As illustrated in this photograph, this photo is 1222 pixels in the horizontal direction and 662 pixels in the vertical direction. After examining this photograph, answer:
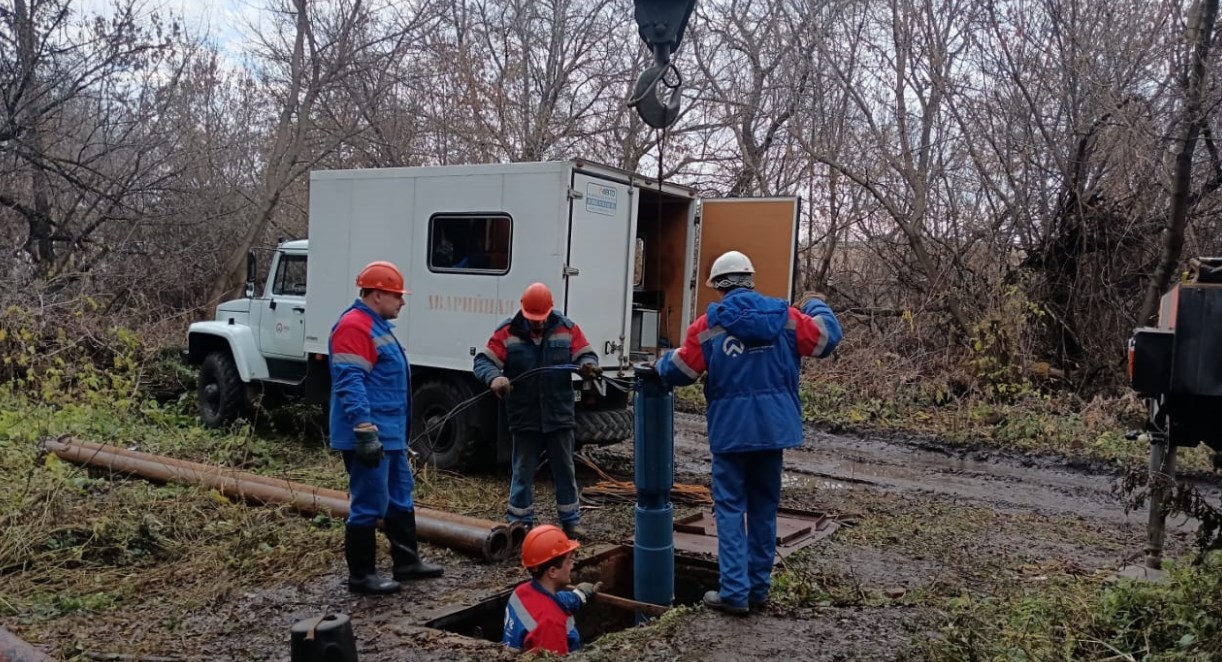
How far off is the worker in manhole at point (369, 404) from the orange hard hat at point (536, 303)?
146 cm

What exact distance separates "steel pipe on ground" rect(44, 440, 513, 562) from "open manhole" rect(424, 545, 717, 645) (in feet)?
1.89

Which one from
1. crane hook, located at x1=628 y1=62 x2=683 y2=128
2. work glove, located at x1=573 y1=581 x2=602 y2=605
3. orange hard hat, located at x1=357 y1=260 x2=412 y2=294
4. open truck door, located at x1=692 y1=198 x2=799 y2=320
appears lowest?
work glove, located at x1=573 y1=581 x2=602 y2=605

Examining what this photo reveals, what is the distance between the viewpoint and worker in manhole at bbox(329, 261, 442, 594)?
5375 mm

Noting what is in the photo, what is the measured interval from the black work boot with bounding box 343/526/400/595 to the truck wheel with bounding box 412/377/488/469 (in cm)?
311

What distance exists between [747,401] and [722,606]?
42.3 inches

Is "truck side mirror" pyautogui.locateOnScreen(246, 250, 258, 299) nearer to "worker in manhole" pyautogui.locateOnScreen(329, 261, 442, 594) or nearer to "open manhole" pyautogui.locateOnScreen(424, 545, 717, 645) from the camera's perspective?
"worker in manhole" pyautogui.locateOnScreen(329, 261, 442, 594)

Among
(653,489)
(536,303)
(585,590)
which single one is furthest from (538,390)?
(585,590)

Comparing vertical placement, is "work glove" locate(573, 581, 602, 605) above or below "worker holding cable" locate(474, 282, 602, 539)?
below

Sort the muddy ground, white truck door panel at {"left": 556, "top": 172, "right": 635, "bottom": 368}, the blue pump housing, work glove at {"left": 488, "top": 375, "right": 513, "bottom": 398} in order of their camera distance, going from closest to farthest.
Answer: the muddy ground
the blue pump housing
work glove at {"left": 488, "top": 375, "right": 513, "bottom": 398}
white truck door panel at {"left": 556, "top": 172, "right": 635, "bottom": 368}

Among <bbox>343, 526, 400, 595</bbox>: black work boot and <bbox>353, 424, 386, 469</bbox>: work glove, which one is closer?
<bbox>353, 424, 386, 469</bbox>: work glove

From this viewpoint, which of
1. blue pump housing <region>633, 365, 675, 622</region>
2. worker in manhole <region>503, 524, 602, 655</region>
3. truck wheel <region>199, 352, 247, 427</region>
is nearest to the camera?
worker in manhole <region>503, 524, 602, 655</region>

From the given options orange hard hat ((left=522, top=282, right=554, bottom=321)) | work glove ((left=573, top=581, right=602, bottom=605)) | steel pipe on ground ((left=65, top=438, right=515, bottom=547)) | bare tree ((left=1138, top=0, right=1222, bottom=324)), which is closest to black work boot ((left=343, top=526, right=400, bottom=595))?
steel pipe on ground ((left=65, top=438, right=515, bottom=547))

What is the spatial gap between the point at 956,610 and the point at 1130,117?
33.3 ft

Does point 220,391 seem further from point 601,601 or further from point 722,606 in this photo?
point 722,606
